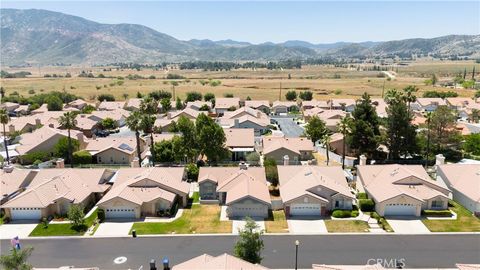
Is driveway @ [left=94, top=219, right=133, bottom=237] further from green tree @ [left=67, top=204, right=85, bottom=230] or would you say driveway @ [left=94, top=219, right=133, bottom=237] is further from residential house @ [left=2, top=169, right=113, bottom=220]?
residential house @ [left=2, top=169, right=113, bottom=220]

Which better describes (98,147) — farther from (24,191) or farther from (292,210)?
(292,210)

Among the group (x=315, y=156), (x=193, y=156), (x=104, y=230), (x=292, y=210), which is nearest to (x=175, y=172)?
(x=193, y=156)

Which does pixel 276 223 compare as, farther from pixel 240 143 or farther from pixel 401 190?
pixel 240 143

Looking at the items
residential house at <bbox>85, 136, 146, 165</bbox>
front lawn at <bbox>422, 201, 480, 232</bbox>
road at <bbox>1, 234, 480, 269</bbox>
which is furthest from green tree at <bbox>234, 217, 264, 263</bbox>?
residential house at <bbox>85, 136, 146, 165</bbox>

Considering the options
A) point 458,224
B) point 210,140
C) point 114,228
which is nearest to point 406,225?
point 458,224

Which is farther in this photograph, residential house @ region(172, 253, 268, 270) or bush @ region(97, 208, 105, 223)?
bush @ region(97, 208, 105, 223)
